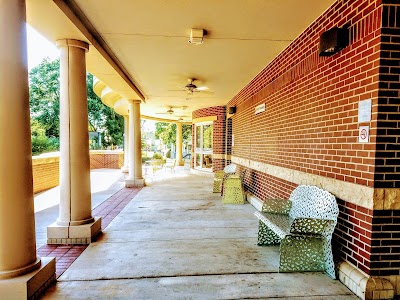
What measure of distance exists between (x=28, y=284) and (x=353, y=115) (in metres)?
3.33

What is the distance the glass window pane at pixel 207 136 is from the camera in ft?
36.2

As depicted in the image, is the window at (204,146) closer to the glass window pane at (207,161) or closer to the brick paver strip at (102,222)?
the glass window pane at (207,161)

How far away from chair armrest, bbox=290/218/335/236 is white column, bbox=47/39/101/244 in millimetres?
2718

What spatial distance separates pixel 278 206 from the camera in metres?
3.55

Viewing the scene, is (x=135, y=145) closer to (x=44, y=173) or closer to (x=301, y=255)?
(x=44, y=173)

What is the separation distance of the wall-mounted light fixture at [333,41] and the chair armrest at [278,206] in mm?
1926

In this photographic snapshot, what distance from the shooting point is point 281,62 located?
4.48 meters

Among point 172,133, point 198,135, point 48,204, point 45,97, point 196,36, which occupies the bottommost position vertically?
point 48,204

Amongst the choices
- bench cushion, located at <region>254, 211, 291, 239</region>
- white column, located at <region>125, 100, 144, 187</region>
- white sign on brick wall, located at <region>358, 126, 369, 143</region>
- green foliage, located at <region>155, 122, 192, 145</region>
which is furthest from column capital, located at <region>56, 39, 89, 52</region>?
green foliage, located at <region>155, 122, 192, 145</region>

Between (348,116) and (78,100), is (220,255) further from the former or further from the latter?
(78,100)

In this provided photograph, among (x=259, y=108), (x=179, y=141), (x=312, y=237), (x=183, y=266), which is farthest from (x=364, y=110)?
(x=179, y=141)

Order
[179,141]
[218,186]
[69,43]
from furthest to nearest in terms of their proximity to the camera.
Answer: [179,141]
[218,186]
[69,43]

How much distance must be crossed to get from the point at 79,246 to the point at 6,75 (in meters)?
2.34

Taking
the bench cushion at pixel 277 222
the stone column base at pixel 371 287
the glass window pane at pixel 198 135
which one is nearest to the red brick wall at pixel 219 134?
the glass window pane at pixel 198 135
